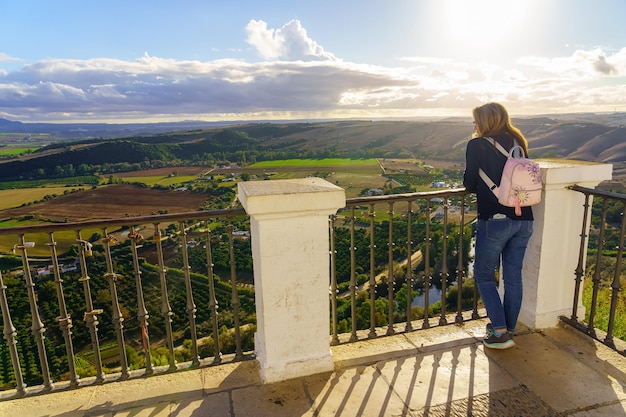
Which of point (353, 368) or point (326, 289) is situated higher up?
point (326, 289)

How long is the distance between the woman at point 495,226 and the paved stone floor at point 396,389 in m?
0.29

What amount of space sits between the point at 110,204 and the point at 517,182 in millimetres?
41239

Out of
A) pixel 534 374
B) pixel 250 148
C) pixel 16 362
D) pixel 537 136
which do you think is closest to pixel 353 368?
pixel 534 374

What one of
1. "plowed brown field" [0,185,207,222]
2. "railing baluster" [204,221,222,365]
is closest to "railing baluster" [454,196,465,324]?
"railing baluster" [204,221,222,365]

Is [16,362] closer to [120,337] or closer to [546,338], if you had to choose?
[120,337]

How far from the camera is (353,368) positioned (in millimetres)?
2914

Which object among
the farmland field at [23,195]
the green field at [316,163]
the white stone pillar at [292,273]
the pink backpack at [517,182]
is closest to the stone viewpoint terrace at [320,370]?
the white stone pillar at [292,273]

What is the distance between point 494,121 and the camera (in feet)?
9.07

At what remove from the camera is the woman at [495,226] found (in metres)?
2.79

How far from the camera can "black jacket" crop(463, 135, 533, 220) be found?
279 centimetres

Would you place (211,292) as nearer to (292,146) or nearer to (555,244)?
(555,244)

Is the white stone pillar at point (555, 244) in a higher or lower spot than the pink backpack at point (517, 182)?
lower

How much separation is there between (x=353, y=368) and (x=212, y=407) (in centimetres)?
99

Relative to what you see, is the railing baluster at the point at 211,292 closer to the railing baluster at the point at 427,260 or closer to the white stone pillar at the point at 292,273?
the white stone pillar at the point at 292,273
